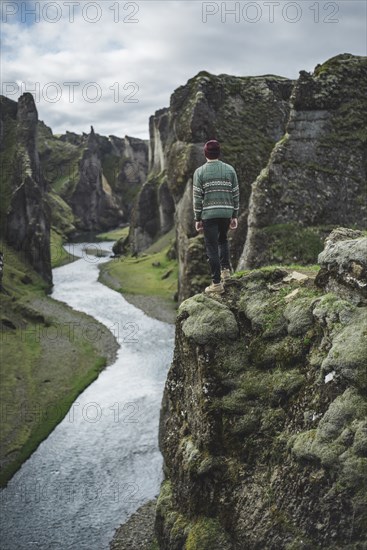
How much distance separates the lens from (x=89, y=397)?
5034 cm

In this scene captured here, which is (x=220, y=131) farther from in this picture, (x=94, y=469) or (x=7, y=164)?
(x=7, y=164)

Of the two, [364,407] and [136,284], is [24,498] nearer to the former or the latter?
[364,407]

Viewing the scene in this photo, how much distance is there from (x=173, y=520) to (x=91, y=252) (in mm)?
161406

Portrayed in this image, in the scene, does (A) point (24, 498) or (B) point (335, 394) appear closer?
(B) point (335, 394)

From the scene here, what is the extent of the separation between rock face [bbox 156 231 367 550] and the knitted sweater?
3085 mm

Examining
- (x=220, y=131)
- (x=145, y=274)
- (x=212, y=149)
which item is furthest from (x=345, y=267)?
(x=145, y=274)

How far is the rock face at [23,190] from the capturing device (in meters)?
109

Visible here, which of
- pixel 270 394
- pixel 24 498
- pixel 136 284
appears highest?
pixel 270 394

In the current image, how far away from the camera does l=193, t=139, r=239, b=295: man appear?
18.0 m

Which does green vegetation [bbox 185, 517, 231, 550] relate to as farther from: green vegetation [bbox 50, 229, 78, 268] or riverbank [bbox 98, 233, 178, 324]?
green vegetation [bbox 50, 229, 78, 268]

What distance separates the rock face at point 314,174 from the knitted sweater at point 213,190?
56.1 feet

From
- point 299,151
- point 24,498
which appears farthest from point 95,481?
point 299,151

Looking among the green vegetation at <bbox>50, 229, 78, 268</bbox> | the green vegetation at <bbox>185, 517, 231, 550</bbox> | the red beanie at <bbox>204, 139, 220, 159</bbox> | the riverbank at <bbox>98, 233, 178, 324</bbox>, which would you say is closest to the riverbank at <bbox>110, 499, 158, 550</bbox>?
the green vegetation at <bbox>185, 517, 231, 550</bbox>

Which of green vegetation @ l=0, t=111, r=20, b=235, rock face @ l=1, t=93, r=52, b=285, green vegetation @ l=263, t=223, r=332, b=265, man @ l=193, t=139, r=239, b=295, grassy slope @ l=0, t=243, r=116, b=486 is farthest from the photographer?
green vegetation @ l=0, t=111, r=20, b=235
